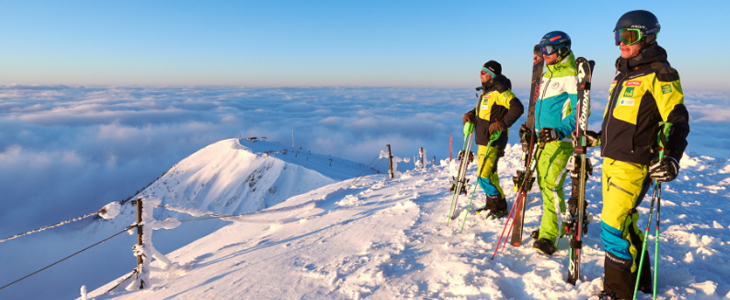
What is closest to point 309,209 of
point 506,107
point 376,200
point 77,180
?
point 376,200

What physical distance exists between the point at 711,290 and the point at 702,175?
9217mm

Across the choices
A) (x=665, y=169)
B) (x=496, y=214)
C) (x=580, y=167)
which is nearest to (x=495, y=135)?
(x=496, y=214)

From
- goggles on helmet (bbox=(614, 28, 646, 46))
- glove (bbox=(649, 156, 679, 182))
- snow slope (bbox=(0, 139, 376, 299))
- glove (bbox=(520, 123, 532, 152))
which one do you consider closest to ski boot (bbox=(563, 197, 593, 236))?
glove (bbox=(649, 156, 679, 182))

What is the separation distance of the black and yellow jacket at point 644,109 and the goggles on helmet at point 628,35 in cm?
13

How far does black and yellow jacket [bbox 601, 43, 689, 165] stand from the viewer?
242cm

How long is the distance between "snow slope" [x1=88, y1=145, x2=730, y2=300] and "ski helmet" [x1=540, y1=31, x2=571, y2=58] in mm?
2556

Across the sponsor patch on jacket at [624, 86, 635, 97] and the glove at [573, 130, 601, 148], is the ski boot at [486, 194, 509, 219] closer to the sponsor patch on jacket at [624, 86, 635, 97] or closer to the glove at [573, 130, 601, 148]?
the glove at [573, 130, 601, 148]

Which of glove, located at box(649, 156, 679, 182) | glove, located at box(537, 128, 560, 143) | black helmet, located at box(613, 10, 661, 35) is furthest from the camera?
glove, located at box(537, 128, 560, 143)

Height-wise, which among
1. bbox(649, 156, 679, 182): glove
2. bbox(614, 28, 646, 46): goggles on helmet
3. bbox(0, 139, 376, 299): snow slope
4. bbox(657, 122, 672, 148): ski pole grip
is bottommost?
bbox(0, 139, 376, 299): snow slope

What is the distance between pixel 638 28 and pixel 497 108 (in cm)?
240

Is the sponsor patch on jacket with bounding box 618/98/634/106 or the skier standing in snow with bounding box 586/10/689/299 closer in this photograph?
the skier standing in snow with bounding box 586/10/689/299

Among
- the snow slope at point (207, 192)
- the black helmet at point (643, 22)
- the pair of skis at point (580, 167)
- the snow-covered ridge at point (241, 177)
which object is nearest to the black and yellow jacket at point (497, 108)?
the pair of skis at point (580, 167)

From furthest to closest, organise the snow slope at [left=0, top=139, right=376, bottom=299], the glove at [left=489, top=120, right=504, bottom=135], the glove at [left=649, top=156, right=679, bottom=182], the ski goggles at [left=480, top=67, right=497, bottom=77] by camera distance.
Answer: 1. the snow slope at [left=0, top=139, right=376, bottom=299]
2. the ski goggles at [left=480, top=67, right=497, bottom=77]
3. the glove at [left=489, top=120, right=504, bottom=135]
4. the glove at [left=649, top=156, right=679, bottom=182]

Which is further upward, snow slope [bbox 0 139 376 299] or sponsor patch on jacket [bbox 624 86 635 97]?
sponsor patch on jacket [bbox 624 86 635 97]
